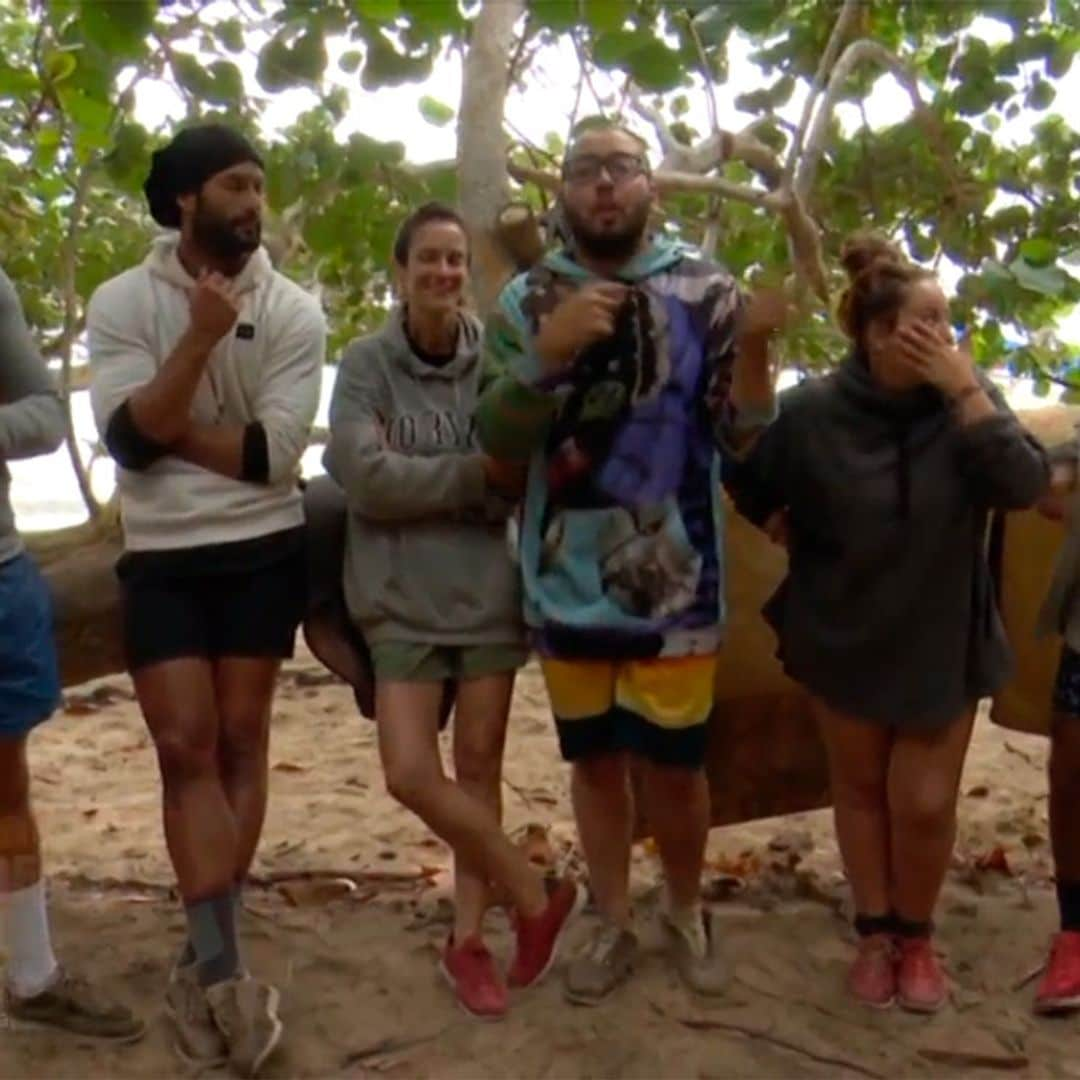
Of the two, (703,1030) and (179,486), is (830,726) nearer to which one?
(703,1030)

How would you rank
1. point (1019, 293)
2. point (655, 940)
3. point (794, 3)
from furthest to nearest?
point (794, 3) → point (1019, 293) → point (655, 940)

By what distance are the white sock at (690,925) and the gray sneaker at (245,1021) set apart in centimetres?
80

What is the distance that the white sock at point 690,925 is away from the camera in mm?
3250

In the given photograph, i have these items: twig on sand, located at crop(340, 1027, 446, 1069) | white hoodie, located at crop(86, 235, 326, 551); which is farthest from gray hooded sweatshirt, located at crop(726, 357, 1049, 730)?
twig on sand, located at crop(340, 1027, 446, 1069)

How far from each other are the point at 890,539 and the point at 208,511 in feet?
3.99

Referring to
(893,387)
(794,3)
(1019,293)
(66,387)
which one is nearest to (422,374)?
(893,387)

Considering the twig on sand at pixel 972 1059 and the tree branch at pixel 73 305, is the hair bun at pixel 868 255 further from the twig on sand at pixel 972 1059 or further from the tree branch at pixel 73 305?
the tree branch at pixel 73 305

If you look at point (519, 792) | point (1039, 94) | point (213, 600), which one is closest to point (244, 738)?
point (213, 600)

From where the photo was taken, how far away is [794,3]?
17.0 feet

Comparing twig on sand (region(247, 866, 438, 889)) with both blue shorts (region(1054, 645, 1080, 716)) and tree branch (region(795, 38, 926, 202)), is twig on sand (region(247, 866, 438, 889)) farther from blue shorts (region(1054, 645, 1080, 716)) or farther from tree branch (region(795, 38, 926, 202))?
tree branch (region(795, 38, 926, 202))

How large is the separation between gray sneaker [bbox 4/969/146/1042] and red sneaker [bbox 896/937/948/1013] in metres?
1.43

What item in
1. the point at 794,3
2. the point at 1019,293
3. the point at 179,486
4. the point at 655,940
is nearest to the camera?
the point at 179,486

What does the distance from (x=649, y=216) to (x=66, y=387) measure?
2042 mm

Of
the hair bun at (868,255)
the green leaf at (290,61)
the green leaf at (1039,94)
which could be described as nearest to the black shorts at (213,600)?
the hair bun at (868,255)
